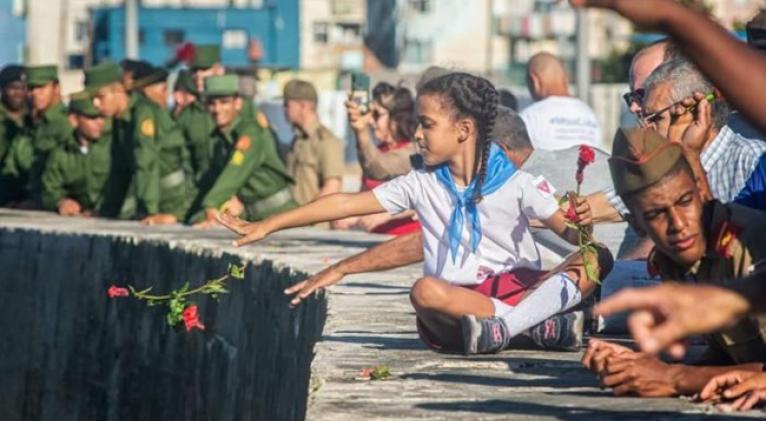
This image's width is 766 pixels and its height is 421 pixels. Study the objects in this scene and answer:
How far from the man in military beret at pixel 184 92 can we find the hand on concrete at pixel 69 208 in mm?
1153

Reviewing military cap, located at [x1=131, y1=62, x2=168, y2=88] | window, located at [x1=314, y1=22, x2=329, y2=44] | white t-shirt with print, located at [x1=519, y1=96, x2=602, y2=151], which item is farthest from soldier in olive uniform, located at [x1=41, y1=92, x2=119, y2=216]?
window, located at [x1=314, y1=22, x2=329, y2=44]

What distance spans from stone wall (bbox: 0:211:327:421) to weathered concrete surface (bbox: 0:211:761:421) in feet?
1.09

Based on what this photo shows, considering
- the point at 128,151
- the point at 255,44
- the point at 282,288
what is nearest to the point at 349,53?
the point at 255,44

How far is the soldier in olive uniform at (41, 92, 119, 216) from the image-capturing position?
22625 millimetres

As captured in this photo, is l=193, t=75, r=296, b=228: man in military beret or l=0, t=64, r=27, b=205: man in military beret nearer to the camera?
l=193, t=75, r=296, b=228: man in military beret

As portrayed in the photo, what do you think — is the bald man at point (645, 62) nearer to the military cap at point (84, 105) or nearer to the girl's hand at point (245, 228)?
the girl's hand at point (245, 228)

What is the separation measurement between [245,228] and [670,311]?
15.3 feet

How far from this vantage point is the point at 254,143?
20.2 metres

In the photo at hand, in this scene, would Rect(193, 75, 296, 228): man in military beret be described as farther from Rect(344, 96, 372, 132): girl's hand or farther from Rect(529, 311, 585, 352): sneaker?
Rect(529, 311, 585, 352): sneaker

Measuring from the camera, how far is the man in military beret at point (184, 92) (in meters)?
21.8

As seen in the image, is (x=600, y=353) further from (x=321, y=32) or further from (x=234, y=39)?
(x=321, y=32)

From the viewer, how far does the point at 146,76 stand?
22.8 meters

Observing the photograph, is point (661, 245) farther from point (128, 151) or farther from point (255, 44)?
point (255, 44)

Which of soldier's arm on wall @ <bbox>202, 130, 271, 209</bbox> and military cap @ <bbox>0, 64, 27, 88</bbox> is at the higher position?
military cap @ <bbox>0, 64, 27, 88</bbox>
